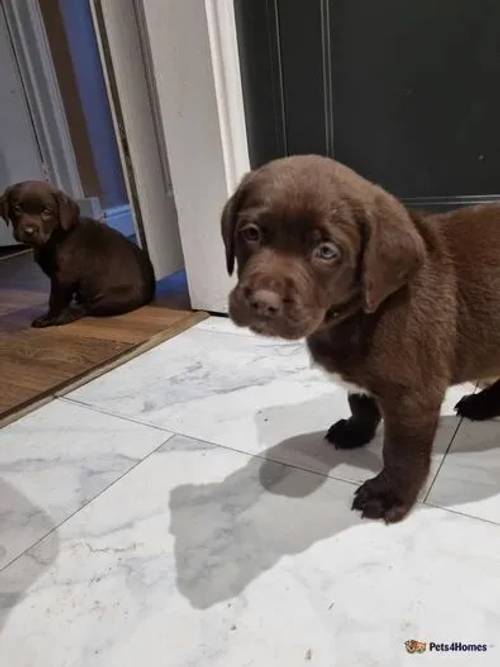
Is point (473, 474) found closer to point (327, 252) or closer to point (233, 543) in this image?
point (233, 543)

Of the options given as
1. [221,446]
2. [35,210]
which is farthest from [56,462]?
[35,210]

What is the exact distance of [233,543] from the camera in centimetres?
120

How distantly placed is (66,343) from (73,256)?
0.56m

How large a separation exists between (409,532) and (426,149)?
1.61 metres

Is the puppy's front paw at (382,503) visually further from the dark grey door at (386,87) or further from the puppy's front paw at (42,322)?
the puppy's front paw at (42,322)

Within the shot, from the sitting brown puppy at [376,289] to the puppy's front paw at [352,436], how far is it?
0.23 m

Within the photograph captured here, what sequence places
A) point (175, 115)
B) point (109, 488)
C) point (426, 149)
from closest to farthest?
point (109, 488) → point (426, 149) → point (175, 115)

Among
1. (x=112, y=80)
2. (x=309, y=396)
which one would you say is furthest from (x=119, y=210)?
(x=309, y=396)

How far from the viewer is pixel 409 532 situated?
3.87 feet

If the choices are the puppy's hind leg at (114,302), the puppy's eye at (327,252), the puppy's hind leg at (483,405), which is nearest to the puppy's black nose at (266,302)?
the puppy's eye at (327,252)

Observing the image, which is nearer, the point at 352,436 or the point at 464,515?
the point at 464,515

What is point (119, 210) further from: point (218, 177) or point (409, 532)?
point (409, 532)

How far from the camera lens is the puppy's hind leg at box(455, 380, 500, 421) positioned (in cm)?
156

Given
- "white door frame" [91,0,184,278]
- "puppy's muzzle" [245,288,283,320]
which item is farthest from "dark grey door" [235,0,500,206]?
"puppy's muzzle" [245,288,283,320]
